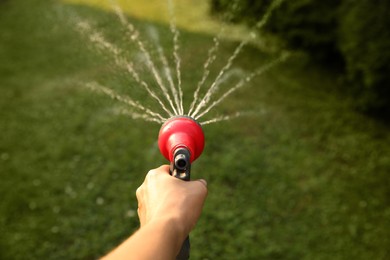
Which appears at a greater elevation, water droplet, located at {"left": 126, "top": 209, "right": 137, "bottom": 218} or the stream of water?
the stream of water

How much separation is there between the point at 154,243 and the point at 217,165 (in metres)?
3.81

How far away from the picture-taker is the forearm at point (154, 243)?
1.29 metres

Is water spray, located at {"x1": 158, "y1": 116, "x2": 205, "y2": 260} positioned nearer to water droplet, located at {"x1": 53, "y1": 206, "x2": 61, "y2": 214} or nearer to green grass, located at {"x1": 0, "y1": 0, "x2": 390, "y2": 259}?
green grass, located at {"x1": 0, "y1": 0, "x2": 390, "y2": 259}

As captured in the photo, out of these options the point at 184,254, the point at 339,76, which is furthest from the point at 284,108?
the point at 184,254

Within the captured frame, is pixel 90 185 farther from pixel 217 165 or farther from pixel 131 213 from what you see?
pixel 217 165

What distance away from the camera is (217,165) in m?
5.11

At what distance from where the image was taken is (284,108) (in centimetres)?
597

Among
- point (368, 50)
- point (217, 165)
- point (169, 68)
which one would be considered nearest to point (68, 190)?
point (217, 165)

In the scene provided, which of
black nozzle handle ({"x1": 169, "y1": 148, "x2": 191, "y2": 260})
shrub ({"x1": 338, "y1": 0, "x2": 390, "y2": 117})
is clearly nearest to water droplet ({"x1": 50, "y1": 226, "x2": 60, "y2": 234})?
black nozzle handle ({"x1": 169, "y1": 148, "x2": 191, "y2": 260})

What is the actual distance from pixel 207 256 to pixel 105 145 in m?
1.97

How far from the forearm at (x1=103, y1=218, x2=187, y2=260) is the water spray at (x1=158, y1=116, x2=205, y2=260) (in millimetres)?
241

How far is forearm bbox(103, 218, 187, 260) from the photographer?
1289mm

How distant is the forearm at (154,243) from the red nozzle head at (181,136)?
37 centimetres

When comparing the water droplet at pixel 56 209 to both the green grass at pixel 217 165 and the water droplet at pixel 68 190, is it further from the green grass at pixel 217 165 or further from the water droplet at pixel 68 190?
the water droplet at pixel 68 190
